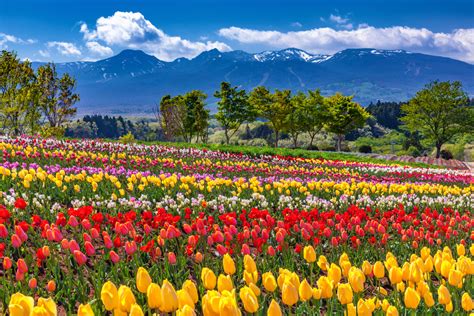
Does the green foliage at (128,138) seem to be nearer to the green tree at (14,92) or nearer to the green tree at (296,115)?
the green tree at (14,92)

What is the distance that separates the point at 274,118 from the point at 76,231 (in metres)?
54.5

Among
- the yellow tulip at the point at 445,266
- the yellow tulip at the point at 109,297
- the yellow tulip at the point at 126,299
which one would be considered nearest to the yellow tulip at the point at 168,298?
the yellow tulip at the point at 126,299

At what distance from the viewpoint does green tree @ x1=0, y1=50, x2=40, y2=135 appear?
3434cm

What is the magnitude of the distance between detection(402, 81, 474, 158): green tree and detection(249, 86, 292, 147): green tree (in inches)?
607

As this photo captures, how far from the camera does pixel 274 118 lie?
59.5m

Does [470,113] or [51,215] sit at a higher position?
[470,113]

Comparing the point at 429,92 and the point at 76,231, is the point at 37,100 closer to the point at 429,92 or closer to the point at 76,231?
the point at 76,231

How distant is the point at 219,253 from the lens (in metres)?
5.32

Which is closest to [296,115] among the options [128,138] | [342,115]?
[342,115]

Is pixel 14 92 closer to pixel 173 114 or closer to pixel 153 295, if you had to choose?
pixel 173 114

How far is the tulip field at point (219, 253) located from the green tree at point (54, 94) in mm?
30350

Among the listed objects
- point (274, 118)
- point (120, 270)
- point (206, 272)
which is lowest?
point (120, 270)

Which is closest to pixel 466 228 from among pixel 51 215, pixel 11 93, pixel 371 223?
pixel 371 223

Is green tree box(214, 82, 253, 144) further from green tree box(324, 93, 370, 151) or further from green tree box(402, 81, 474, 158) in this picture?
green tree box(402, 81, 474, 158)
